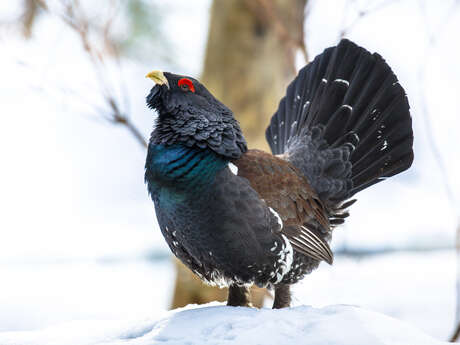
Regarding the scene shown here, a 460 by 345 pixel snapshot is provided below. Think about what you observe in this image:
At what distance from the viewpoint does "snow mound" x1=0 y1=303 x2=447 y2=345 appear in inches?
94.8

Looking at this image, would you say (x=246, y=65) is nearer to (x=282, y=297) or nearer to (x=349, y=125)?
(x=349, y=125)

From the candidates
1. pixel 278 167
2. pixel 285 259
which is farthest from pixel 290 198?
pixel 285 259

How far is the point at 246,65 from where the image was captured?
525 centimetres

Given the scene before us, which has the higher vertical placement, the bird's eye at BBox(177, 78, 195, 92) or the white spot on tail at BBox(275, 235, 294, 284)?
the bird's eye at BBox(177, 78, 195, 92)

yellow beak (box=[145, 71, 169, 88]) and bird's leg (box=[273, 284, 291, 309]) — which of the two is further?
bird's leg (box=[273, 284, 291, 309])

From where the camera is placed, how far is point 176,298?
5535 millimetres

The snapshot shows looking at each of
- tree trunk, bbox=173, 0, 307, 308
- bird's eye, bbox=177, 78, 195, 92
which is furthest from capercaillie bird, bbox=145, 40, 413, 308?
tree trunk, bbox=173, 0, 307, 308

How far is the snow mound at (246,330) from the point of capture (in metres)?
2.41

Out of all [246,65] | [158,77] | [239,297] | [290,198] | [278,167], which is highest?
[246,65]

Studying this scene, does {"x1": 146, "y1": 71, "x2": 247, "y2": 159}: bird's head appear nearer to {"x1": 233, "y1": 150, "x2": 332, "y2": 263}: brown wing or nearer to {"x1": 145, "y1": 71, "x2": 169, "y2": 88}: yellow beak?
{"x1": 145, "y1": 71, "x2": 169, "y2": 88}: yellow beak

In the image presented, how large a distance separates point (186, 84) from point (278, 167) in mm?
797

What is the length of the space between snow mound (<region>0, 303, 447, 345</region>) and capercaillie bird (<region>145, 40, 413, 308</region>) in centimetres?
40

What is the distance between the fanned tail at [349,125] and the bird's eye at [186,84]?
98 cm

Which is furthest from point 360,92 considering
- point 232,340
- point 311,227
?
point 232,340
